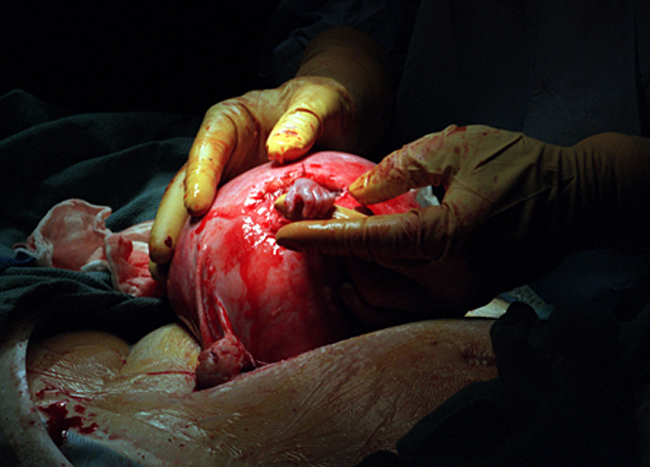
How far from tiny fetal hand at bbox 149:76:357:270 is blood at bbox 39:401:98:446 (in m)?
0.51

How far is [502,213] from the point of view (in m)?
0.88

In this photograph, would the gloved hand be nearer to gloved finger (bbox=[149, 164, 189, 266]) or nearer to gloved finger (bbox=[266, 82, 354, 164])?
gloved finger (bbox=[266, 82, 354, 164])

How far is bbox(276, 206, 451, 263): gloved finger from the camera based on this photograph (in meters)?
0.88

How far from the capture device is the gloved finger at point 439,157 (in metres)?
0.92

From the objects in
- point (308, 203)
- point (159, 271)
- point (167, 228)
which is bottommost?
point (159, 271)

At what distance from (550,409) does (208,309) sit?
2.69 feet

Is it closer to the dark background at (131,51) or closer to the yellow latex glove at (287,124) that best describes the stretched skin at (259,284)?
the yellow latex glove at (287,124)

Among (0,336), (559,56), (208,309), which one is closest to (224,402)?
(208,309)

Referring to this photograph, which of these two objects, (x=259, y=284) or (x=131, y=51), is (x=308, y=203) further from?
(x=131, y=51)

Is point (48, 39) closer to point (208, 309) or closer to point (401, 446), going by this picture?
point (208, 309)

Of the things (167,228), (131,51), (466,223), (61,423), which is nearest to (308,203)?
(466,223)

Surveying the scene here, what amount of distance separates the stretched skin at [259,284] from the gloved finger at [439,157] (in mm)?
148

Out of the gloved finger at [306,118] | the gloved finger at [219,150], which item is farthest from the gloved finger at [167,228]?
the gloved finger at [306,118]

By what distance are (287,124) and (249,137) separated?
0.22 m
